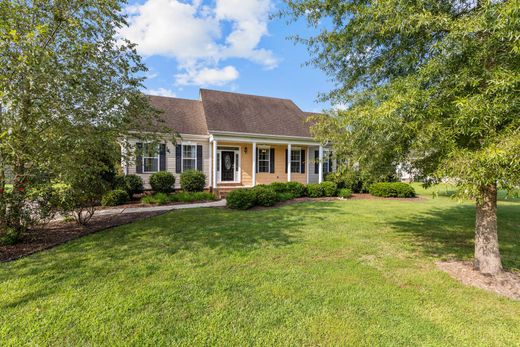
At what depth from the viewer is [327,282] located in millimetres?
3672

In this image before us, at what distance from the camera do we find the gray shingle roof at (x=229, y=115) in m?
14.4

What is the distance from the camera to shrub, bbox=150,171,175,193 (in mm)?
12266

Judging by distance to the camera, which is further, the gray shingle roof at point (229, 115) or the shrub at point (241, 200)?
the gray shingle roof at point (229, 115)

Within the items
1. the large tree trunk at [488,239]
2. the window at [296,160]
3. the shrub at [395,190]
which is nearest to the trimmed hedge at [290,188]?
the window at [296,160]

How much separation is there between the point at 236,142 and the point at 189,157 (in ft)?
9.23

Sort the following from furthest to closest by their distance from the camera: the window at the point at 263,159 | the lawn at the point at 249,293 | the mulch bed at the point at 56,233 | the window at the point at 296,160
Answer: the window at the point at 296,160, the window at the point at 263,159, the mulch bed at the point at 56,233, the lawn at the point at 249,293

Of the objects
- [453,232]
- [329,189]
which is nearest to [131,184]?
[329,189]

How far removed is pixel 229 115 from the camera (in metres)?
15.3

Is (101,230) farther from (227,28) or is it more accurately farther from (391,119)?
(227,28)

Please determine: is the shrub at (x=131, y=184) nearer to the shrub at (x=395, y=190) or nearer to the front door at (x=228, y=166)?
the front door at (x=228, y=166)

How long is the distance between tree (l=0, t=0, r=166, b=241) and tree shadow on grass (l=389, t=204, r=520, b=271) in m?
7.07

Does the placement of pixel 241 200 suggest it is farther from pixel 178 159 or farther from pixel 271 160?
pixel 271 160

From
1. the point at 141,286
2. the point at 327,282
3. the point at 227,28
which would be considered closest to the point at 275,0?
the point at 327,282

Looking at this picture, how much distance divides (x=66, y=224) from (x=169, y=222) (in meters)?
2.64
